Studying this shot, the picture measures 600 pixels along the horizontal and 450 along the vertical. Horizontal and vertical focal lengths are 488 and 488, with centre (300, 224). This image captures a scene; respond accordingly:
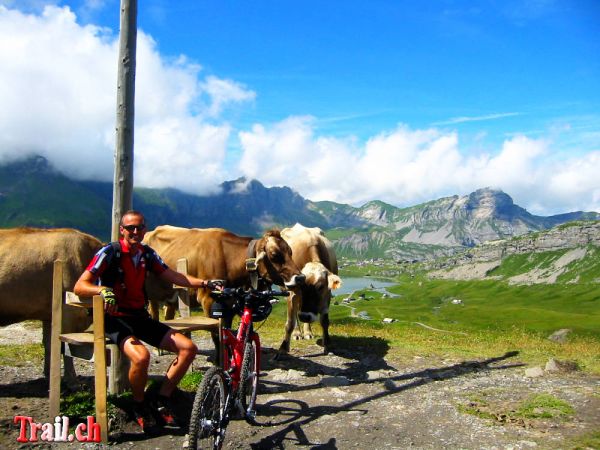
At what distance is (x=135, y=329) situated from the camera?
7.62m

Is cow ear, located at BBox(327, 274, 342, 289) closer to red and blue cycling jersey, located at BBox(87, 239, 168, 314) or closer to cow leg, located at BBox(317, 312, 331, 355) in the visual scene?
cow leg, located at BBox(317, 312, 331, 355)

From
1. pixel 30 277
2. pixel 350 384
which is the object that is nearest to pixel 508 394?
pixel 350 384

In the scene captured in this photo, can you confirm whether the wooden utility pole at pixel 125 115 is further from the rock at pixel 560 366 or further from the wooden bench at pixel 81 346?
the rock at pixel 560 366

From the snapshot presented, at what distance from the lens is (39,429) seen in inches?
311

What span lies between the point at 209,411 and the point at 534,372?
31.3 feet

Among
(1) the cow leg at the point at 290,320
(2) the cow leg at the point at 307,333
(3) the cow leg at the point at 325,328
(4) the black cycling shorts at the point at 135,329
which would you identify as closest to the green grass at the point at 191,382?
(4) the black cycling shorts at the point at 135,329

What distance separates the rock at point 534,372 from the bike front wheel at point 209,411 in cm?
900

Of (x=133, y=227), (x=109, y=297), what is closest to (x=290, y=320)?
(x=133, y=227)

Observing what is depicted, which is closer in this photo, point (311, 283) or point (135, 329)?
point (135, 329)

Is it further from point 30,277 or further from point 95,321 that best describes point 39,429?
point 30,277

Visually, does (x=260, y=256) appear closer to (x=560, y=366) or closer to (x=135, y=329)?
(x=135, y=329)

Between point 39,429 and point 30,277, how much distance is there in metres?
3.28

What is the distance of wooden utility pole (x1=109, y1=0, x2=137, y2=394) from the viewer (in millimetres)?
9500

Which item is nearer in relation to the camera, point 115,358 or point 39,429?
point 39,429
